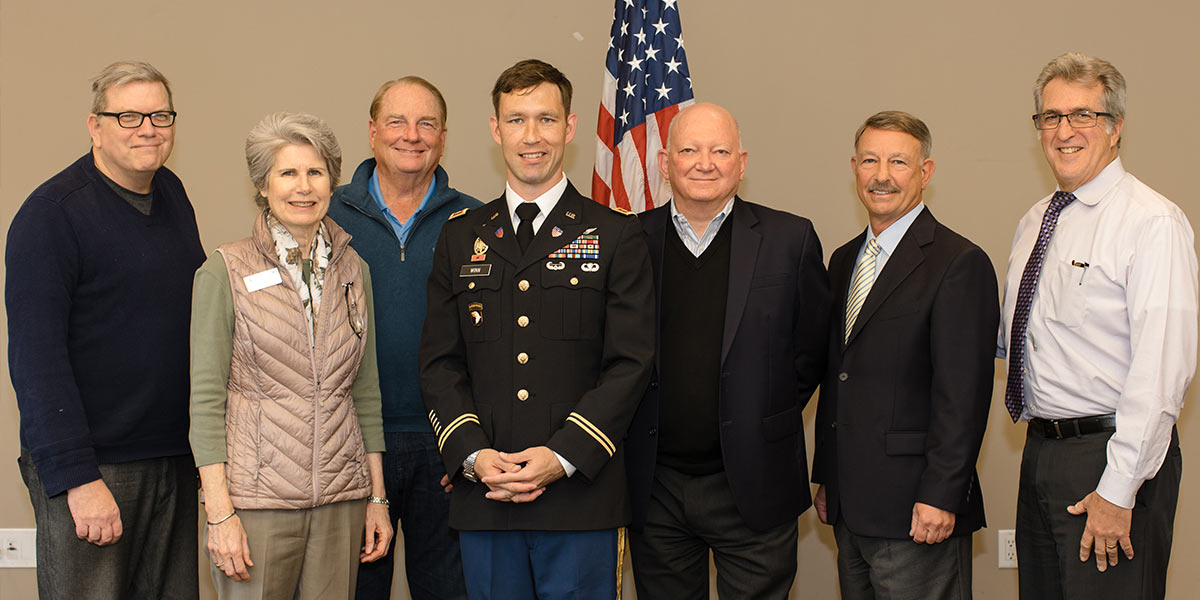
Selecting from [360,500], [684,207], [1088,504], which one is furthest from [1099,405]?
[360,500]

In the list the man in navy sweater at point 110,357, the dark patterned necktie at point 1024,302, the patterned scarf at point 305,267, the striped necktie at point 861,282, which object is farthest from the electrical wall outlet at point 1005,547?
the man in navy sweater at point 110,357

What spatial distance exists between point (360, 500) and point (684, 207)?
124 centimetres

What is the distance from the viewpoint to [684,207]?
268 cm

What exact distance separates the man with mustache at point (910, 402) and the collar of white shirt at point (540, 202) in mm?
927

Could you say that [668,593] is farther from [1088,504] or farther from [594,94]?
[594,94]

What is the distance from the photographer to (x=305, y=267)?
2338 mm

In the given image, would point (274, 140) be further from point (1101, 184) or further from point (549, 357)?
point (1101, 184)

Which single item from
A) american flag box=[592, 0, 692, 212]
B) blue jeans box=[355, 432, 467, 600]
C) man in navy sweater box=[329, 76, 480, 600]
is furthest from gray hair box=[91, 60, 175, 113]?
american flag box=[592, 0, 692, 212]

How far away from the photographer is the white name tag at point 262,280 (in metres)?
2.22

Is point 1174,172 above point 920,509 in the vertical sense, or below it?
above

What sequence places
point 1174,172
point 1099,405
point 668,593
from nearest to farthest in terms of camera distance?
point 1099,405, point 668,593, point 1174,172


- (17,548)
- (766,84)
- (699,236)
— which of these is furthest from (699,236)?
(17,548)

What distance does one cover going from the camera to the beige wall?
12.7 feet

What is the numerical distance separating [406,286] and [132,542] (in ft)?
3.41
